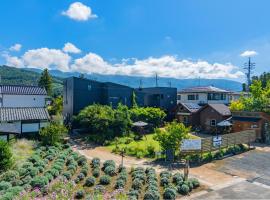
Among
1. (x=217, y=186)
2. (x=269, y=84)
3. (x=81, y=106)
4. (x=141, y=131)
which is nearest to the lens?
(x=217, y=186)

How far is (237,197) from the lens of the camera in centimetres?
1484

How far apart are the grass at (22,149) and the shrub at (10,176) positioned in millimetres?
2848

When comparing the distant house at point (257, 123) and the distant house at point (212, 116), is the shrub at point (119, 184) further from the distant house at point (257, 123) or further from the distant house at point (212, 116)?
the distant house at point (212, 116)

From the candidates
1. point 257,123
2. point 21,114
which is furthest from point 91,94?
point 257,123

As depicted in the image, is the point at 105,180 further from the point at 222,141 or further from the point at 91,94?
the point at 91,94

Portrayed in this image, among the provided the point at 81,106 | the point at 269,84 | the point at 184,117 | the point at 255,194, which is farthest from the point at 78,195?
the point at 269,84

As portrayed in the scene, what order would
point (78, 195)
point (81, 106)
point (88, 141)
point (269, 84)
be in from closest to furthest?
point (78, 195)
point (88, 141)
point (81, 106)
point (269, 84)

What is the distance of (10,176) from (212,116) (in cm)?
2959

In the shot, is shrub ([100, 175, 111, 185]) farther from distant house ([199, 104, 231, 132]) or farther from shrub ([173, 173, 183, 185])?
distant house ([199, 104, 231, 132])

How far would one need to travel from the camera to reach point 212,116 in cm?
3803

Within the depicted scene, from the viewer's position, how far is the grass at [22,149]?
20.0 meters

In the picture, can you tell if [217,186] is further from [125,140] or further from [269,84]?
[269,84]

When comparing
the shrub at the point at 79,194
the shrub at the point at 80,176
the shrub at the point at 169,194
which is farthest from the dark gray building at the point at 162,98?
the shrub at the point at 79,194

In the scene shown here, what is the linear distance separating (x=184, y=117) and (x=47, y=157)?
26698 mm
